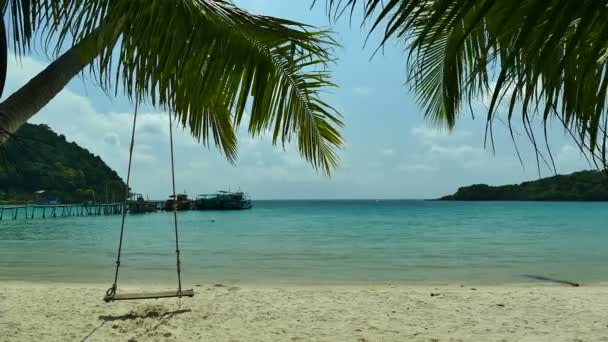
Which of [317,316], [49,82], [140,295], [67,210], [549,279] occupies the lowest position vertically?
[549,279]

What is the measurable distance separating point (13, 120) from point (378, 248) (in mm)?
18509

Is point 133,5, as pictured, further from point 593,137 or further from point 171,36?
point 593,137

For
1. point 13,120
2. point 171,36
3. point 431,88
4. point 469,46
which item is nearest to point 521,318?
point 431,88

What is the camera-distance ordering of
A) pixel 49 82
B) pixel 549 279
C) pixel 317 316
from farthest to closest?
pixel 549 279 < pixel 317 316 < pixel 49 82

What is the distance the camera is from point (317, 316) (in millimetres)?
6258

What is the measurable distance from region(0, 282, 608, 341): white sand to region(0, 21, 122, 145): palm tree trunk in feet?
10.5

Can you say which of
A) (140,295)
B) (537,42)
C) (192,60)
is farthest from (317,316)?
(537,42)

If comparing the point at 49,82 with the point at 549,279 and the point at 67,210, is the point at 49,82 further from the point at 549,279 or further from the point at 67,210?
the point at 67,210

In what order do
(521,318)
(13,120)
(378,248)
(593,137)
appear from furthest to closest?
(378,248)
(521,318)
(13,120)
(593,137)

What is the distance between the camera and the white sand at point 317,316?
5.27 meters

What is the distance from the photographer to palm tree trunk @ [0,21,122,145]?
232cm

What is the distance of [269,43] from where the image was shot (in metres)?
2.95

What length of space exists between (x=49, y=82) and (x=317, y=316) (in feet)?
15.0

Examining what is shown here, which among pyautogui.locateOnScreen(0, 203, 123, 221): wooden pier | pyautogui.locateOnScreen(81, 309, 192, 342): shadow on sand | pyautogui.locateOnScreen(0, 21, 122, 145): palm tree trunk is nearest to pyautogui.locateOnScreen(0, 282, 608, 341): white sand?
pyautogui.locateOnScreen(81, 309, 192, 342): shadow on sand
